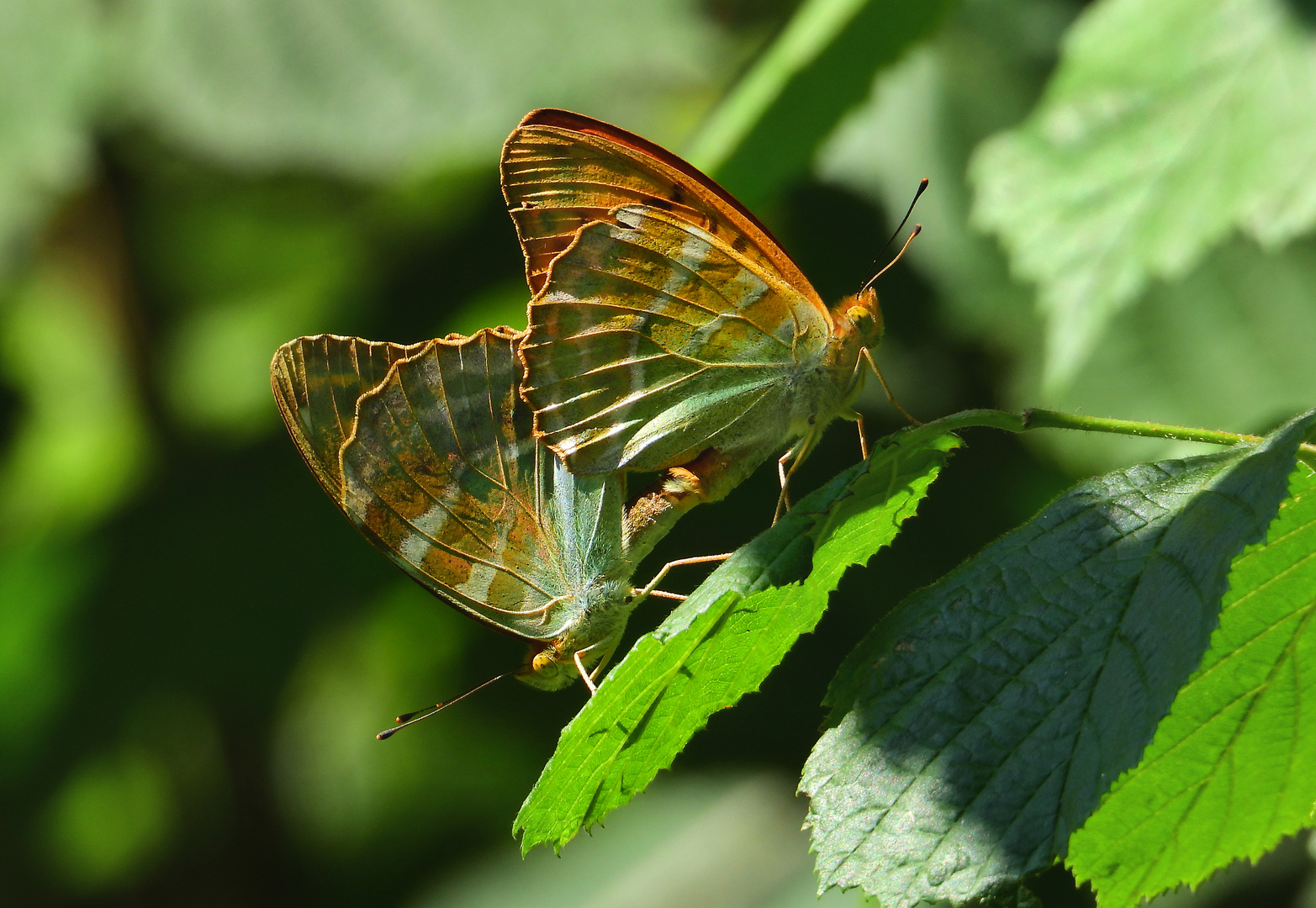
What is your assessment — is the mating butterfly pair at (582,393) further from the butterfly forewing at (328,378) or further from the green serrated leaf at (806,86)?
the green serrated leaf at (806,86)

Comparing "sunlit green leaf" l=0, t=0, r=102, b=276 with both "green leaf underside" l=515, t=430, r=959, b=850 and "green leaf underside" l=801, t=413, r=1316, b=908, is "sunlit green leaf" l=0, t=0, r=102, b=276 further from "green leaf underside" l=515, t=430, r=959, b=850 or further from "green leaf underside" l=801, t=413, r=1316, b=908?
→ "green leaf underside" l=801, t=413, r=1316, b=908

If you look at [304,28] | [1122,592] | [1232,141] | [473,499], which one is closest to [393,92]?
[304,28]

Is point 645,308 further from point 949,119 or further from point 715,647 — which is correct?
point 949,119

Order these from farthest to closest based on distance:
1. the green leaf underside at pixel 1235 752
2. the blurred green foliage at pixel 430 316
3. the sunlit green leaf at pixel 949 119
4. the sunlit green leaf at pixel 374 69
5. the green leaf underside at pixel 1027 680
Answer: the sunlit green leaf at pixel 949 119 → the sunlit green leaf at pixel 374 69 → the blurred green foliage at pixel 430 316 → the green leaf underside at pixel 1235 752 → the green leaf underside at pixel 1027 680

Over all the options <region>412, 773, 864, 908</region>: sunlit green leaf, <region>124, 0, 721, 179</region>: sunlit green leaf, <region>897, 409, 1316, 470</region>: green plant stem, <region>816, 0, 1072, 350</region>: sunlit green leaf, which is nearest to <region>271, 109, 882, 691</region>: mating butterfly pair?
<region>897, 409, 1316, 470</region>: green plant stem


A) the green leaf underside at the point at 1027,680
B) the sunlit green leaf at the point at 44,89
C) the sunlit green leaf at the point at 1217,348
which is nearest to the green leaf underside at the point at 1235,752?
the green leaf underside at the point at 1027,680

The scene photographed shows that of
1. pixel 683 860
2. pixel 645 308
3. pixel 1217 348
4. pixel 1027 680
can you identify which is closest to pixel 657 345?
pixel 645 308
